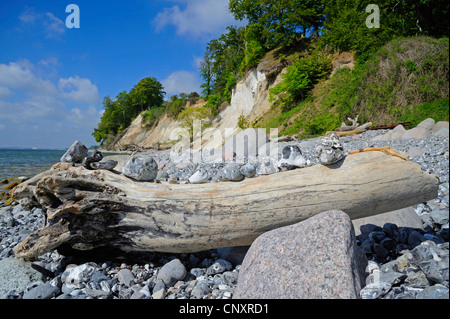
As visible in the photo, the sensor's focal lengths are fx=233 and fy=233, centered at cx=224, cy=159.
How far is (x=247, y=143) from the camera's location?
1228 cm

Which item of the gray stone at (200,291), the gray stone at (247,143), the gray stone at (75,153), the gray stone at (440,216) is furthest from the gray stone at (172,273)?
the gray stone at (247,143)

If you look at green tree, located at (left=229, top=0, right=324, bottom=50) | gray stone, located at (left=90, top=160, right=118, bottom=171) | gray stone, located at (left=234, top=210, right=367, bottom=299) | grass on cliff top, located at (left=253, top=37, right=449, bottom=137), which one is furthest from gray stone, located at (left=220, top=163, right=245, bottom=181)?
green tree, located at (left=229, top=0, right=324, bottom=50)

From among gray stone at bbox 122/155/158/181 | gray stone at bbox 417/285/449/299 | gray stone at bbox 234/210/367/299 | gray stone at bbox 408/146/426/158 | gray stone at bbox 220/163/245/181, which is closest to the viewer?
gray stone at bbox 417/285/449/299

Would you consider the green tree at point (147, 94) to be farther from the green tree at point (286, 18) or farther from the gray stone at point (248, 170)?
the gray stone at point (248, 170)

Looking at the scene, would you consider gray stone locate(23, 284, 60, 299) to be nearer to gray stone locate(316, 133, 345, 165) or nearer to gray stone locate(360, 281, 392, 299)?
gray stone locate(360, 281, 392, 299)

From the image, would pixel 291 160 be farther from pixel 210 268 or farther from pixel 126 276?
pixel 126 276

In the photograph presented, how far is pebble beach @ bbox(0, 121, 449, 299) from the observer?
5.98 ft

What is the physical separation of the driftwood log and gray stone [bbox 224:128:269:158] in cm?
943

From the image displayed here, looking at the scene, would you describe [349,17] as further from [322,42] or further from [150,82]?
[150,82]

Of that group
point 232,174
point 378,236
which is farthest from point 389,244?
point 232,174

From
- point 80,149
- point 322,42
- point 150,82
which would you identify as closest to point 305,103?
point 322,42

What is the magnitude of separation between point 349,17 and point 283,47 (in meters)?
7.86

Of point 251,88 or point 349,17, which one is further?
point 251,88
